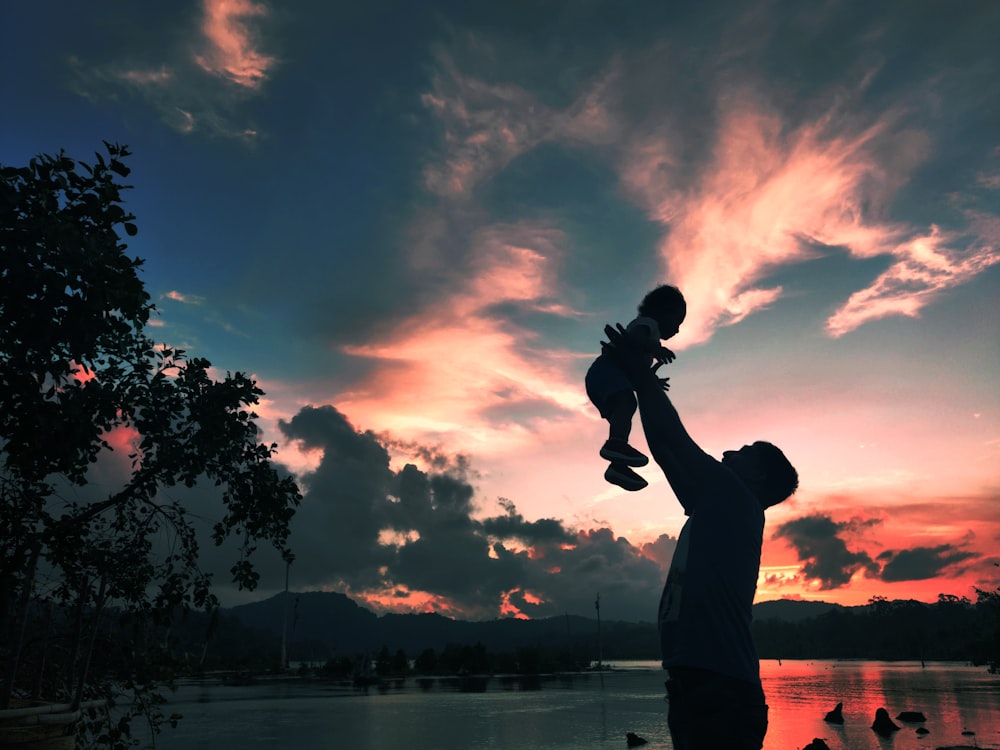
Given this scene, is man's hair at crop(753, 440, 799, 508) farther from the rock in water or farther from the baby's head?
the rock in water

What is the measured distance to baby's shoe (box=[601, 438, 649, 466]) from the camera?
2.61 m

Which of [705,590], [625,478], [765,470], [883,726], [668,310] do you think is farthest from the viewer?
[883,726]

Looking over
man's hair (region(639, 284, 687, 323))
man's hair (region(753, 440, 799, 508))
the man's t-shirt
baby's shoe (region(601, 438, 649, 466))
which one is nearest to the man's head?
man's hair (region(753, 440, 799, 508))

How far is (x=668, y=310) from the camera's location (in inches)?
110

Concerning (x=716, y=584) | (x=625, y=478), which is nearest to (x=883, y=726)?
(x=716, y=584)

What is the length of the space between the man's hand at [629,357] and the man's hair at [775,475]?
33.9 inches

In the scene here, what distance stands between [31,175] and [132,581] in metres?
4.70

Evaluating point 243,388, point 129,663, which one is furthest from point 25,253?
point 129,663

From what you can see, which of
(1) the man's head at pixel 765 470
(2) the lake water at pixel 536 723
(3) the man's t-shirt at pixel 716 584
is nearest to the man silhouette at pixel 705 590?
(3) the man's t-shirt at pixel 716 584

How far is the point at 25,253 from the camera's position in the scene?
5.22 m

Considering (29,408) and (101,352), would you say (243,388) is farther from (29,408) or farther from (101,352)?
(29,408)

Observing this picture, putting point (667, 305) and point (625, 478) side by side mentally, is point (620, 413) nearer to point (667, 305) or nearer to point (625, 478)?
point (625, 478)

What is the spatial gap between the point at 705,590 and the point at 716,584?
0.05m

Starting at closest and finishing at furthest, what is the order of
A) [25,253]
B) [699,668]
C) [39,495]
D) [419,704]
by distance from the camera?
[699,668] → [25,253] → [39,495] → [419,704]
